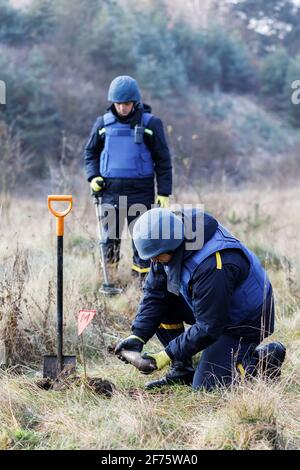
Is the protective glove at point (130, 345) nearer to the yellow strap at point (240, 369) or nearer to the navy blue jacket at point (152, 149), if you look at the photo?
the yellow strap at point (240, 369)

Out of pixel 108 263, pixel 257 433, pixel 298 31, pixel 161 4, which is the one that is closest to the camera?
pixel 257 433

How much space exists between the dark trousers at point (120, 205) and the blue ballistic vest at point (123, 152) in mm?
86

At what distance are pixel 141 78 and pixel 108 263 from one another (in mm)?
16830

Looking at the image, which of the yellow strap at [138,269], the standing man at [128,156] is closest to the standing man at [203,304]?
the yellow strap at [138,269]

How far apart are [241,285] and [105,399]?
1.00 metres

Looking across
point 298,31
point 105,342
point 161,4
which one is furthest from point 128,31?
point 105,342

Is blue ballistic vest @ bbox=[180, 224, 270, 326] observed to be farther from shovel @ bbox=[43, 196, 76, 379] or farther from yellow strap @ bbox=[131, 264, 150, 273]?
yellow strap @ bbox=[131, 264, 150, 273]

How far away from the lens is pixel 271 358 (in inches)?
157

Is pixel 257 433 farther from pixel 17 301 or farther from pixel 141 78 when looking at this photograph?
pixel 141 78

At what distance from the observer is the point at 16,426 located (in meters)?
3.37

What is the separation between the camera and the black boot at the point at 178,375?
4.00 metres

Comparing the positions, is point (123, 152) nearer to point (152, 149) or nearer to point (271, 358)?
point (152, 149)

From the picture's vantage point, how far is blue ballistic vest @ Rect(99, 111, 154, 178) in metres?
5.79

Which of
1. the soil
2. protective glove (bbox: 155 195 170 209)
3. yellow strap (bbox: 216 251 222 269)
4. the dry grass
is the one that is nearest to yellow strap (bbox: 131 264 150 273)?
the dry grass
